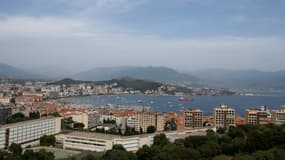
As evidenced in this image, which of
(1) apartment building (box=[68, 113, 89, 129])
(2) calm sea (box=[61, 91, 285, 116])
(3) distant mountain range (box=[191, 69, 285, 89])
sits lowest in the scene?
(2) calm sea (box=[61, 91, 285, 116])

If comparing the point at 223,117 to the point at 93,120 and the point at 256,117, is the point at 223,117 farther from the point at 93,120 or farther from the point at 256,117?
the point at 93,120

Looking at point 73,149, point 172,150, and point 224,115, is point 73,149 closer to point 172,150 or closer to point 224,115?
point 172,150

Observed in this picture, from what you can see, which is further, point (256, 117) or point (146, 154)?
point (256, 117)

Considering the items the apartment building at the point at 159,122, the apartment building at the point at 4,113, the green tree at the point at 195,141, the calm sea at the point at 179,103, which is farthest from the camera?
the calm sea at the point at 179,103

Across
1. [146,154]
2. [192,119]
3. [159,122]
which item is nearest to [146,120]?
[159,122]

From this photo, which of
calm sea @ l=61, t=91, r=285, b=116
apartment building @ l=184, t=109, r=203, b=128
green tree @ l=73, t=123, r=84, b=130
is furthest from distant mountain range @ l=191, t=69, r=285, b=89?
green tree @ l=73, t=123, r=84, b=130

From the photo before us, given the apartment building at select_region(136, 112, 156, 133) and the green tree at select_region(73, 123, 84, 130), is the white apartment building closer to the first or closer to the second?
the apartment building at select_region(136, 112, 156, 133)

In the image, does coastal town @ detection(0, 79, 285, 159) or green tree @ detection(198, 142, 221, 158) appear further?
coastal town @ detection(0, 79, 285, 159)

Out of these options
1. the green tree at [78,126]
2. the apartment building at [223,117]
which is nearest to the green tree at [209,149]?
the apartment building at [223,117]

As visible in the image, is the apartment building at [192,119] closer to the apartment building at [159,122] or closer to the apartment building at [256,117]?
the apartment building at [159,122]

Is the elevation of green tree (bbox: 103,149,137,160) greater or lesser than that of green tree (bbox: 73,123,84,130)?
greater
